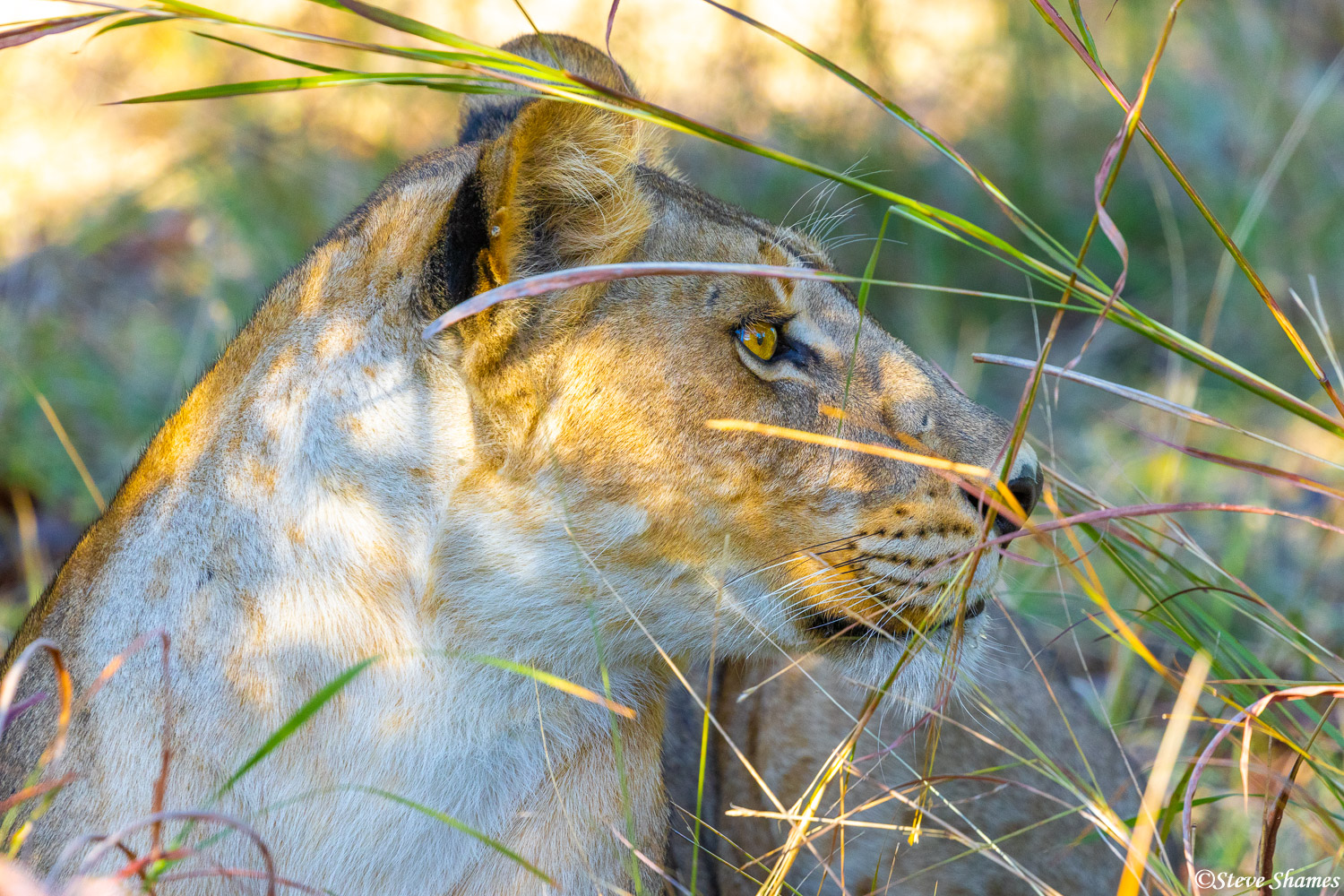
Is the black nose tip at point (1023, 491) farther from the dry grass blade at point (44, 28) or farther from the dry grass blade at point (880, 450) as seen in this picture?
the dry grass blade at point (44, 28)

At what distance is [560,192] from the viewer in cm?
189

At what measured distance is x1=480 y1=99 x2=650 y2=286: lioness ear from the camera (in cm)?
176

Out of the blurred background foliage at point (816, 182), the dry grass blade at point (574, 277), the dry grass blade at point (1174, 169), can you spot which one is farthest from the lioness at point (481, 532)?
the blurred background foliage at point (816, 182)

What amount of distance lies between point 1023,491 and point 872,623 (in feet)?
1.14

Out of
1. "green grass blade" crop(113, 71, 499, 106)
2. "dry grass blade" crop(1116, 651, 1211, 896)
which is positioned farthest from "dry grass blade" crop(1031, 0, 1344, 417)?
"green grass blade" crop(113, 71, 499, 106)

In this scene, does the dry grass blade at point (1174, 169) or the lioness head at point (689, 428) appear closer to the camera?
the dry grass blade at point (1174, 169)

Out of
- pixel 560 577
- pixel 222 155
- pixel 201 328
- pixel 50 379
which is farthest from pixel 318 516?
pixel 222 155

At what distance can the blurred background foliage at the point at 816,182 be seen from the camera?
4934 millimetres

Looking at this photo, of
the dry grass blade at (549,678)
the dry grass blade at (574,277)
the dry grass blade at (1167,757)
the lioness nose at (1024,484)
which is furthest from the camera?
the lioness nose at (1024,484)

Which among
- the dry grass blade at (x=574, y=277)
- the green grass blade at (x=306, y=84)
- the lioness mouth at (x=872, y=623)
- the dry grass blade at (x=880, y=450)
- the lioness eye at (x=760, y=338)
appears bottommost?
the lioness mouth at (x=872, y=623)

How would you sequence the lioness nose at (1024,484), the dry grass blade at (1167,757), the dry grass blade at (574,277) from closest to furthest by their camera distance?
the dry grass blade at (1167,757)
the dry grass blade at (574,277)
the lioness nose at (1024,484)

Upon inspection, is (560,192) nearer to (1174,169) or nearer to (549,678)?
(549,678)

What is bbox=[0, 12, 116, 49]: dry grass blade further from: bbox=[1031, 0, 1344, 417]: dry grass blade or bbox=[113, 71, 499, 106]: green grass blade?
bbox=[1031, 0, 1344, 417]: dry grass blade

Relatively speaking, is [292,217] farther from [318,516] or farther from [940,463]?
[940,463]
